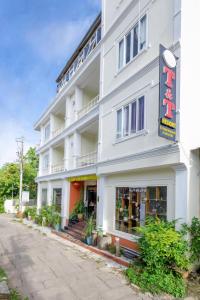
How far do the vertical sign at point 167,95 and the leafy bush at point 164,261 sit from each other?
2659 millimetres

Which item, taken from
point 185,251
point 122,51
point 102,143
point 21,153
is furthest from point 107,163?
point 21,153

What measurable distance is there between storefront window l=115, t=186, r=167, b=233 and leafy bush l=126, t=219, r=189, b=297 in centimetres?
154

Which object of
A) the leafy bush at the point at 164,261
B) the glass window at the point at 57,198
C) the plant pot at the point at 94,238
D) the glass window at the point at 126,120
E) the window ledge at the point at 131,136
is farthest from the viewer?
the glass window at the point at 57,198

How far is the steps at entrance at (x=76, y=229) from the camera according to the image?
15.0 meters

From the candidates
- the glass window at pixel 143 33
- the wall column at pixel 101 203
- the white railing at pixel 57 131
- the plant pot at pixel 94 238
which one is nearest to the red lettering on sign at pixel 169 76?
the glass window at pixel 143 33

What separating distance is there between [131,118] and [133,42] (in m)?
2.97

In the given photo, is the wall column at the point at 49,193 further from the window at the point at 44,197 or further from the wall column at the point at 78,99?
the wall column at the point at 78,99

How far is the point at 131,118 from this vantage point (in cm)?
1093

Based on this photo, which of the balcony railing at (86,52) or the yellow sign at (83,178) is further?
the balcony railing at (86,52)

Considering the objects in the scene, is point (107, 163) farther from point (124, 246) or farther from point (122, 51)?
point (122, 51)

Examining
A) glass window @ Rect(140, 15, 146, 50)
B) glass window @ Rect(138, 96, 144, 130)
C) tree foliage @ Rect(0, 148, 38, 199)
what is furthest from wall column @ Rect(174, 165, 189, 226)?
tree foliage @ Rect(0, 148, 38, 199)

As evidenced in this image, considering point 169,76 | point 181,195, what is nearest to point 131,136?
point 169,76

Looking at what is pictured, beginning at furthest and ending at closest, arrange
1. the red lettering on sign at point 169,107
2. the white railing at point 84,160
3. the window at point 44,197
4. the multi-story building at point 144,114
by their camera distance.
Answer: the window at point 44,197 → the white railing at point 84,160 → the multi-story building at point 144,114 → the red lettering on sign at point 169,107

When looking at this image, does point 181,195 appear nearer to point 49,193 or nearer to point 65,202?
point 65,202
